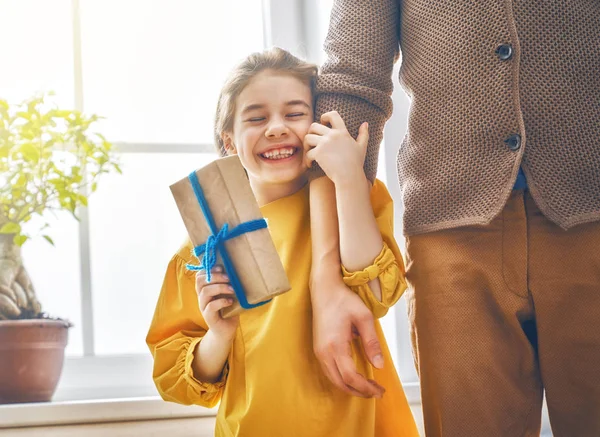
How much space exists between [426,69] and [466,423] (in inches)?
20.6

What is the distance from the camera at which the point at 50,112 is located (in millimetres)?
1717

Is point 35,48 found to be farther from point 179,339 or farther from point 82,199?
point 179,339

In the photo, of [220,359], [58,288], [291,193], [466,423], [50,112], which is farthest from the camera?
[58,288]

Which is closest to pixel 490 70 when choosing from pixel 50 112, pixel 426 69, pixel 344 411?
pixel 426 69

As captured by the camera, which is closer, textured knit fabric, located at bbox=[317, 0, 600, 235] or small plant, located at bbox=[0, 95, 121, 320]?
textured knit fabric, located at bbox=[317, 0, 600, 235]

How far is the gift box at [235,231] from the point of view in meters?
1.01

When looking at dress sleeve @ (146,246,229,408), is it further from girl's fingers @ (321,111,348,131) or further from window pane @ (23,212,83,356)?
window pane @ (23,212,83,356)

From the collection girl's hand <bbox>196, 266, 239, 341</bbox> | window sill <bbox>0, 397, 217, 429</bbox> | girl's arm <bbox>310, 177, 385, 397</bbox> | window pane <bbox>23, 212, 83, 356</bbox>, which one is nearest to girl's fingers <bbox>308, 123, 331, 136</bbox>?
girl's arm <bbox>310, 177, 385, 397</bbox>

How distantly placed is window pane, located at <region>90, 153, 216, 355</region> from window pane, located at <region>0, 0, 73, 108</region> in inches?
9.9

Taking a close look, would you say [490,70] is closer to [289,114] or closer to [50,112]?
[289,114]

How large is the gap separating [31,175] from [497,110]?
43.2 inches

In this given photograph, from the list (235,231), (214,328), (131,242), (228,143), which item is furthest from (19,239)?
(235,231)

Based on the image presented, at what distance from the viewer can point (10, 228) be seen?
1613 millimetres

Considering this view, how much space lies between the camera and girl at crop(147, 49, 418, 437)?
1.09 meters
